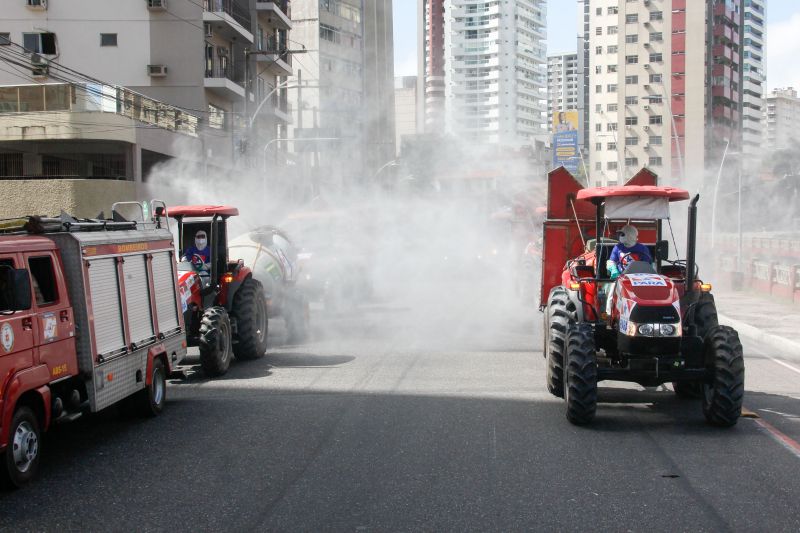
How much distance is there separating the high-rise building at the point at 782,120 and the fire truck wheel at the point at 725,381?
56.9 m

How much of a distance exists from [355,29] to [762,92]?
263 feet

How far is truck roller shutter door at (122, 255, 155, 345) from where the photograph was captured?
30.8 feet

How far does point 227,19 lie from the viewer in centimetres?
4353

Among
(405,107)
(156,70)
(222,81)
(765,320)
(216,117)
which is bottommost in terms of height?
(765,320)

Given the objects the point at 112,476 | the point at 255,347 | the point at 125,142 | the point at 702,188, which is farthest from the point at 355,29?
the point at 112,476

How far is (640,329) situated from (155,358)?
5.16 meters

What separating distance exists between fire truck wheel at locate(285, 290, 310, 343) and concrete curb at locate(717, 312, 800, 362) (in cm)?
879

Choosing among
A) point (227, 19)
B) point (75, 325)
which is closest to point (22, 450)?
point (75, 325)

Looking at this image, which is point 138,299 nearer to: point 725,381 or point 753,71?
point 725,381

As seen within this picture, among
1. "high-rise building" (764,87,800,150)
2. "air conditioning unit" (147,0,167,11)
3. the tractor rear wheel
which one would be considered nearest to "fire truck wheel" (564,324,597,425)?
the tractor rear wheel

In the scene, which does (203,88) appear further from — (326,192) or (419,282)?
(419,282)

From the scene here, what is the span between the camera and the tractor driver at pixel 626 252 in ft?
33.0

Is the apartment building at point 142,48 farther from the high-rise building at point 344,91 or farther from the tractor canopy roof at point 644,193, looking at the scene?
the tractor canopy roof at point 644,193

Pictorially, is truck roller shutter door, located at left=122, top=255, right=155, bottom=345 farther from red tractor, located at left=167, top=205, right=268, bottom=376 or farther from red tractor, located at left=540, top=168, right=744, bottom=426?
red tractor, located at left=540, top=168, right=744, bottom=426
